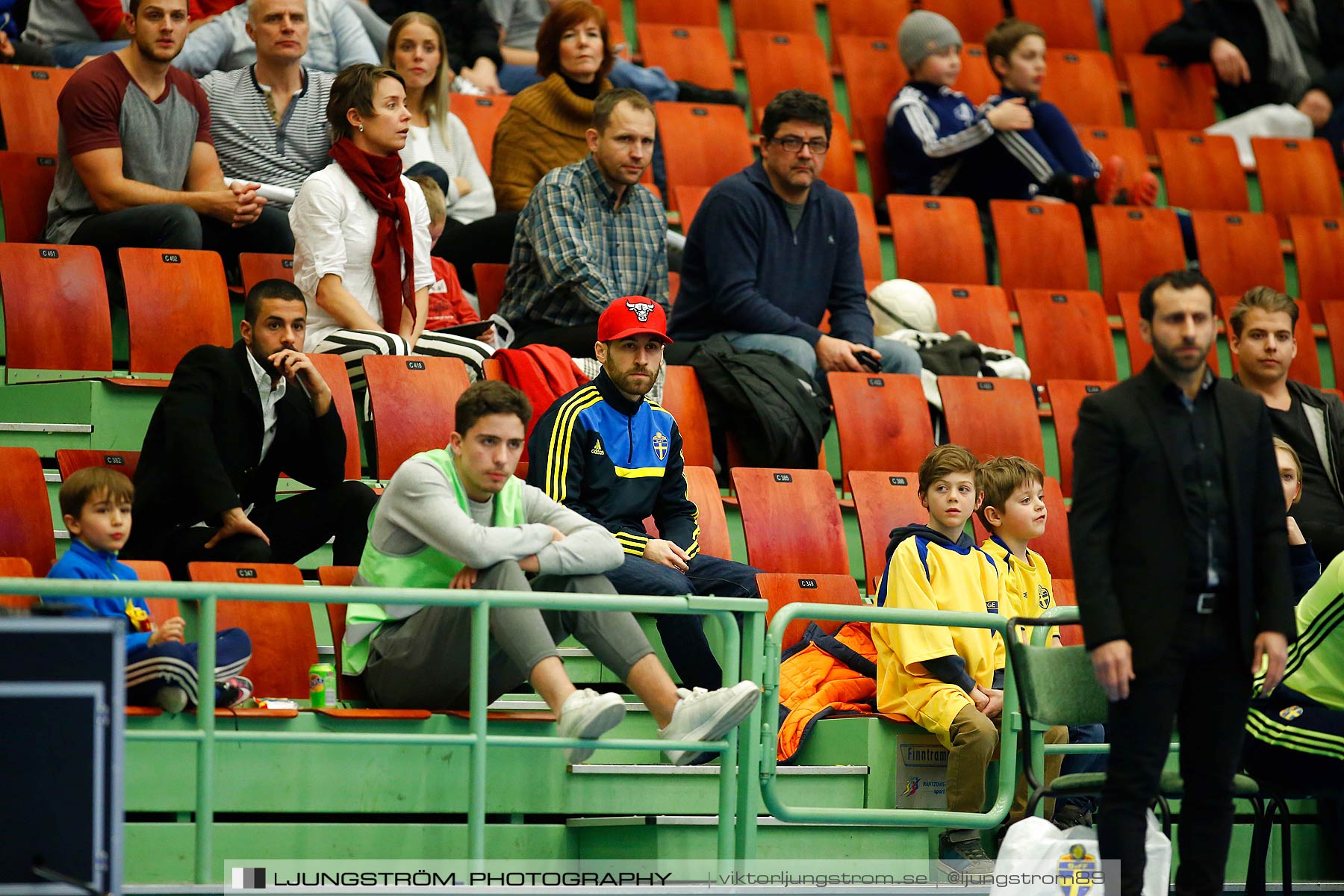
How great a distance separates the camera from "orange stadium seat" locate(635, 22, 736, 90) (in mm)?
8250

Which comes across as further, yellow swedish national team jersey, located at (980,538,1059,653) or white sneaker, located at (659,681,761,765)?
yellow swedish national team jersey, located at (980,538,1059,653)

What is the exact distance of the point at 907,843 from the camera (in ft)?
14.3

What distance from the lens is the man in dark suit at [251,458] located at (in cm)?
458

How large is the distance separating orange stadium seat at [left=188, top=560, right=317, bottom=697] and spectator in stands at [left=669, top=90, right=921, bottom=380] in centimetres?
216

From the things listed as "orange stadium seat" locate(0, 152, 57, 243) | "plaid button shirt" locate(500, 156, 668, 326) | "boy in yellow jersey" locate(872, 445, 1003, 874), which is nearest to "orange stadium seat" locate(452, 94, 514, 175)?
"plaid button shirt" locate(500, 156, 668, 326)

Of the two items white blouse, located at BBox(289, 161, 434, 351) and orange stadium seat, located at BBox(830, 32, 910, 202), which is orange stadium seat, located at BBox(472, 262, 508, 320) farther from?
orange stadium seat, located at BBox(830, 32, 910, 202)

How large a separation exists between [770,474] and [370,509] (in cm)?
127

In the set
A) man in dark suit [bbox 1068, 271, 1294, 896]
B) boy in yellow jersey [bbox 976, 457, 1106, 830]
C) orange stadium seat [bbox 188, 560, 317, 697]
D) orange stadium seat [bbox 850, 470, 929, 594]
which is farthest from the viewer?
orange stadium seat [bbox 850, 470, 929, 594]

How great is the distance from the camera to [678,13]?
8766mm

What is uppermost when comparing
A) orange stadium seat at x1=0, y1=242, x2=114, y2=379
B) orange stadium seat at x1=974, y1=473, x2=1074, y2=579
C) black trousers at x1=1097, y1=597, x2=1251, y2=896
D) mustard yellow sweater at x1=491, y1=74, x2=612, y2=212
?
mustard yellow sweater at x1=491, y1=74, x2=612, y2=212

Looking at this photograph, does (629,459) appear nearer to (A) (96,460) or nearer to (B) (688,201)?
(A) (96,460)

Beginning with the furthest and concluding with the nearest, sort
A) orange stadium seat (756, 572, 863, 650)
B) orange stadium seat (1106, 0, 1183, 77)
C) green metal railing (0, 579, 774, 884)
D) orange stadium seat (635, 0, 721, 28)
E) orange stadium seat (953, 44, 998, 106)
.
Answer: orange stadium seat (1106, 0, 1183, 77)
orange stadium seat (635, 0, 721, 28)
orange stadium seat (953, 44, 998, 106)
orange stadium seat (756, 572, 863, 650)
green metal railing (0, 579, 774, 884)

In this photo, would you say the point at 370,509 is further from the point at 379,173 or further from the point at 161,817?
the point at 379,173

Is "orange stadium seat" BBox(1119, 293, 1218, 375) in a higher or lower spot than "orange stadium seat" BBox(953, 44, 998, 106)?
lower
